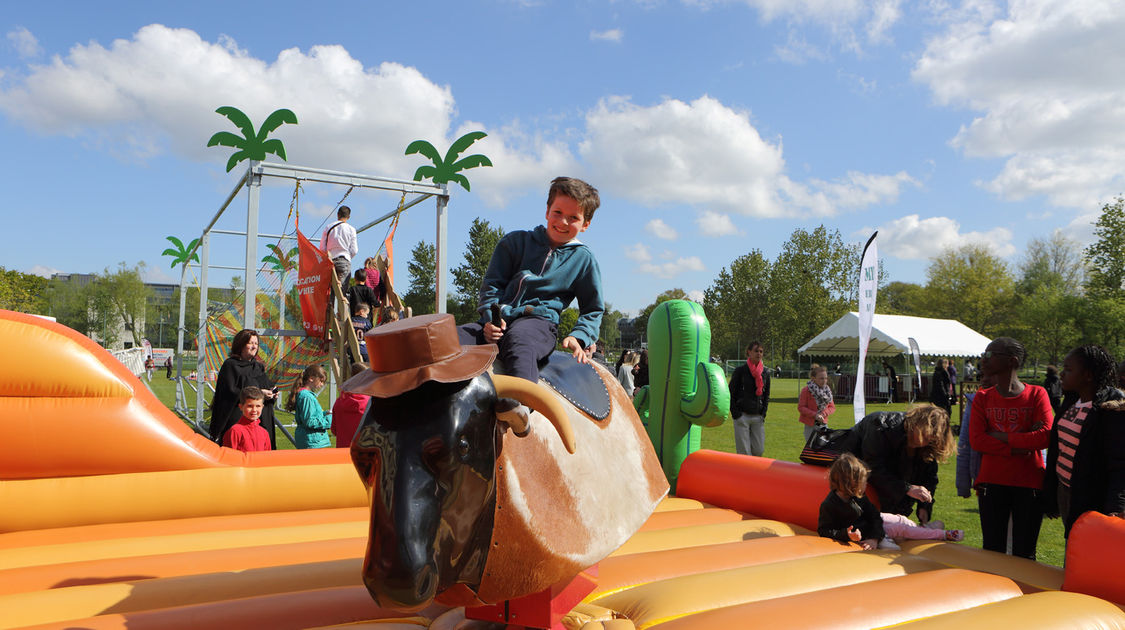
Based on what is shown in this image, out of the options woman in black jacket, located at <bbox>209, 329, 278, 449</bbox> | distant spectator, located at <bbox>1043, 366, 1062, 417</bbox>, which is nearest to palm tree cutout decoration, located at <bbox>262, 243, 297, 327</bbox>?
woman in black jacket, located at <bbox>209, 329, 278, 449</bbox>

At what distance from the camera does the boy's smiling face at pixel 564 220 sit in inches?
104

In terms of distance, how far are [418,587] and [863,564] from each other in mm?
2483

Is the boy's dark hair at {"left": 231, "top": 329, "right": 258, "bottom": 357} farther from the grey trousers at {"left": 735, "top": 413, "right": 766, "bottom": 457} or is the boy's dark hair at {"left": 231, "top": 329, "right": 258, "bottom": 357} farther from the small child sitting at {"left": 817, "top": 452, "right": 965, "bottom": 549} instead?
the grey trousers at {"left": 735, "top": 413, "right": 766, "bottom": 457}

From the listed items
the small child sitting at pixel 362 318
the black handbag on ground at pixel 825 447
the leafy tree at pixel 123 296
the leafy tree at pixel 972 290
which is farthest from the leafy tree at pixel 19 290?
the leafy tree at pixel 972 290

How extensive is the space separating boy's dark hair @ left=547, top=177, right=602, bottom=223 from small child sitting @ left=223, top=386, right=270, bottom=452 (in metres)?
3.03

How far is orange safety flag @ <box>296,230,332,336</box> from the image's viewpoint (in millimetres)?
8164

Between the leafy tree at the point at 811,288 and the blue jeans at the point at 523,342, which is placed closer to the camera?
the blue jeans at the point at 523,342

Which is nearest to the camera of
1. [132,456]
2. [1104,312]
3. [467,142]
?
[132,456]

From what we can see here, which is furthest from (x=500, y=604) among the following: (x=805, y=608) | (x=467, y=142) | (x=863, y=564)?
(x=467, y=142)

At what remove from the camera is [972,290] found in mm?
42406

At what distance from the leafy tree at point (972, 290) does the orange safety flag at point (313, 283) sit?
44.2m

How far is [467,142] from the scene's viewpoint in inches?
330

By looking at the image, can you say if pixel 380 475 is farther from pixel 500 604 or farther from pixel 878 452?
pixel 878 452

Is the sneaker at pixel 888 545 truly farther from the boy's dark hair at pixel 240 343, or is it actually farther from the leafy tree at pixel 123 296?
the leafy tree at pixel 123 296
